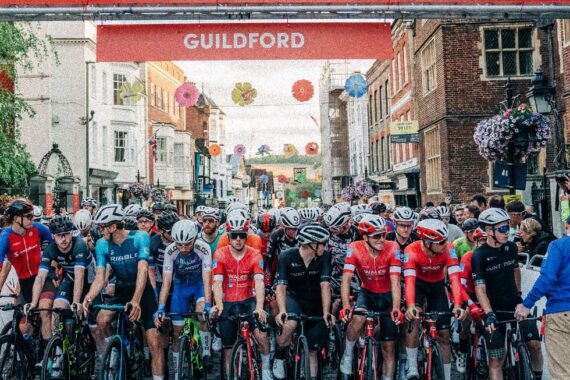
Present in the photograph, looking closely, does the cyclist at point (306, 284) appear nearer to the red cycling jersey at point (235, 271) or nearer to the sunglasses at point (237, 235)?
the red cycling jersey at point (235, 271)

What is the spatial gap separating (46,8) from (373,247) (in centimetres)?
598

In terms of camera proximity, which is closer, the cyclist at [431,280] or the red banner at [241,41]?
the cyclist at [431,280]

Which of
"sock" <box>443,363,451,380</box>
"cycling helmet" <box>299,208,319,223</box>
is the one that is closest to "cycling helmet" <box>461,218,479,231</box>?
"cycling helmet" <box>299,208,319,223</box>

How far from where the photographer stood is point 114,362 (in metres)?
7.64

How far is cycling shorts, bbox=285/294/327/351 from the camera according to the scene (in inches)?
329

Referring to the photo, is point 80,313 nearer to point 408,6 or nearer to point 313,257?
point 313,257

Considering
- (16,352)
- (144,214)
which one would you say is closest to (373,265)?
(16,352)

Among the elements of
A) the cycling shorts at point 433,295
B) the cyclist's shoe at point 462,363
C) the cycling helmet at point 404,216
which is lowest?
the cyclist's shoe at point 462,363

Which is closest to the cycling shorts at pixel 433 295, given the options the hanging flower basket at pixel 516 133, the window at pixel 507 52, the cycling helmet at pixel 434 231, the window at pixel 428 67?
the cycling helmet at pixel 434 231

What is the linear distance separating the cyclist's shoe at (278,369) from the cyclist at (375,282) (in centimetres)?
69

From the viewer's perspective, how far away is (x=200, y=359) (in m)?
8.48

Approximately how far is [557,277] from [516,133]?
8.00 meters

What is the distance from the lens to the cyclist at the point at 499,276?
7.65m

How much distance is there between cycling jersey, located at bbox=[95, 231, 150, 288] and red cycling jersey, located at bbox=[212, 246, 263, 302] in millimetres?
877
